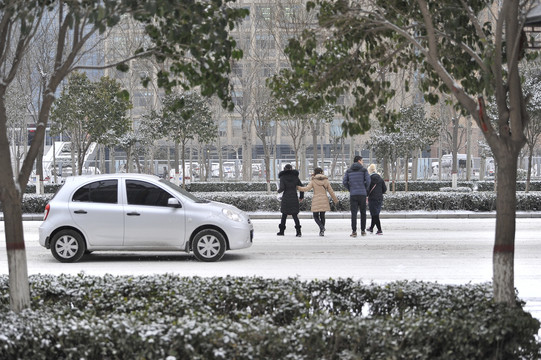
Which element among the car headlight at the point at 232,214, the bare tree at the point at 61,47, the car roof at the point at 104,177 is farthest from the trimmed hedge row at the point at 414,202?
the bare tree at the point at 61,47

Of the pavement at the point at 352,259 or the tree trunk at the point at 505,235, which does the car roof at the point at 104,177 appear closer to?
the pavement at the point at 352,259

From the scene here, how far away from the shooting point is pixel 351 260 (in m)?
13.0

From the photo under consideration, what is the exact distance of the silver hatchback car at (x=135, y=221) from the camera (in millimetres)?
12695

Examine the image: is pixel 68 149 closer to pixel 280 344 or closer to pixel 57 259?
pixel 57 259

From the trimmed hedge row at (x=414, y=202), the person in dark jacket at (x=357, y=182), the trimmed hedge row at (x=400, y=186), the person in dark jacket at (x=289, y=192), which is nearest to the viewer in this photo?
the person in dark jacket at (x=289, y=192)

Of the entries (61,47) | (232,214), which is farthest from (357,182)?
(61,47)

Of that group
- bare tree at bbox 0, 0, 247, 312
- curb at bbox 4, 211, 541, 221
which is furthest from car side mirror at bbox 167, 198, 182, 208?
curb at bbox 4, 211, 541, 221

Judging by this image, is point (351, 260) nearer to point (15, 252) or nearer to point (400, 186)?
point (15, 252)

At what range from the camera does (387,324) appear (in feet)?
16.6

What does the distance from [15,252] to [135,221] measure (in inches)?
276

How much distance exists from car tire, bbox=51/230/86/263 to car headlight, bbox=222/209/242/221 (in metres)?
2.47

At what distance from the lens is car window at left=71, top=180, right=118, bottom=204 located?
12.9 m

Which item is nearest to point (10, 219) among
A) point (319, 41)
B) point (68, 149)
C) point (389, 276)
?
point (319, 41)

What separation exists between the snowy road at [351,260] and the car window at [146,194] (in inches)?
40.9
